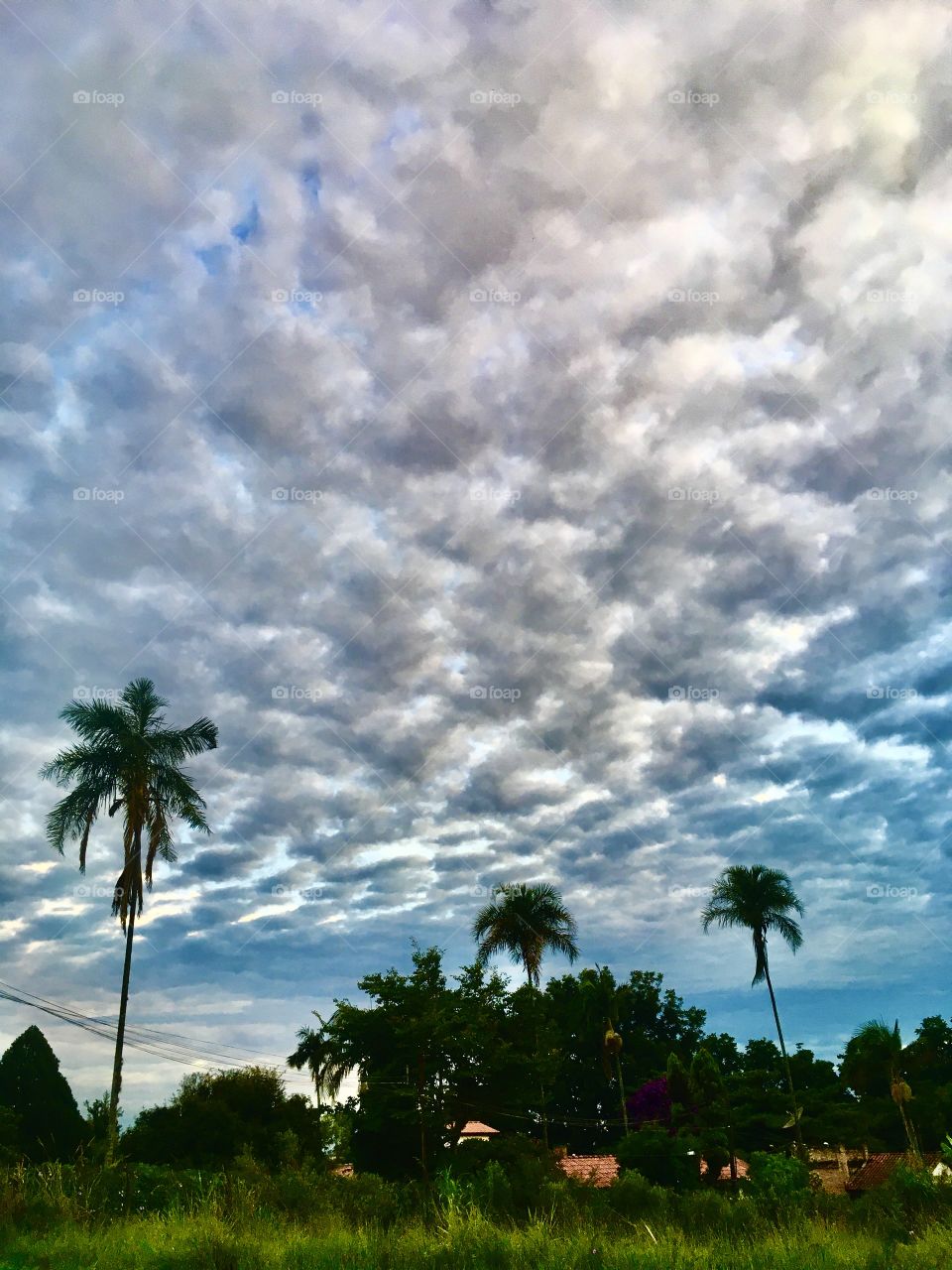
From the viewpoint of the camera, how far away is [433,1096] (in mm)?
33875

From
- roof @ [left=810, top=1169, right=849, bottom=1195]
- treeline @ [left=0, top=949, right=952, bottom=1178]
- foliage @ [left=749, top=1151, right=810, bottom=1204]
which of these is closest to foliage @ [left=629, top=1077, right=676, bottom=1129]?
treeline @ [left=0, top=949, right=952, bottom=1178]

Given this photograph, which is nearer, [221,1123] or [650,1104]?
[221,1123]

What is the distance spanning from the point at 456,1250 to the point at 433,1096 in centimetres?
2653

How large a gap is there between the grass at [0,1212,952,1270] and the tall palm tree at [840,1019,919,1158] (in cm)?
4616

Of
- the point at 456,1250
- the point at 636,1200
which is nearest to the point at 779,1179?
the point at 636,1200

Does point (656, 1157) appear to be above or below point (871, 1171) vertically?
above

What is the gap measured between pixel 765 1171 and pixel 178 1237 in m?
19.3

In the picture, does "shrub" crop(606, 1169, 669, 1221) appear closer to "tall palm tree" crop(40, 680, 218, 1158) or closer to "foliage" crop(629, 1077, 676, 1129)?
"tall palm tree" crop(40, 680, 218, 1158)

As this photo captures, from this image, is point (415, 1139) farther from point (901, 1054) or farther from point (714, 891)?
point (901, 1054)

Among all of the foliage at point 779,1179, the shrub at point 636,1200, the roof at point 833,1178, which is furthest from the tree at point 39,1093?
the roof at point 833,1178

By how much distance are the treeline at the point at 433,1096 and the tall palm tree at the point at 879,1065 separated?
0.85ft

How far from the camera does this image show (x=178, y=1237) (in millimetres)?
10484

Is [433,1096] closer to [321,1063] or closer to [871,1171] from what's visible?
[321,1063]

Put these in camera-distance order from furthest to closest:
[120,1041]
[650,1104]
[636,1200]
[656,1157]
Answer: [650,1104]
[656,1157]
[120,1041]
[636,1200]
